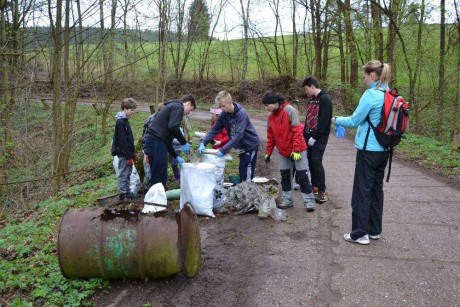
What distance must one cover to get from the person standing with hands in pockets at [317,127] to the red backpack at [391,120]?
1.42 metres

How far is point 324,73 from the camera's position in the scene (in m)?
22.0

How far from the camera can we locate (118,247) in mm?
3539

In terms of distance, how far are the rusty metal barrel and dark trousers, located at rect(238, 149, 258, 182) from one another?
115 inches

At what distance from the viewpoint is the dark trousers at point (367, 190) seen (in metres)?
4.19

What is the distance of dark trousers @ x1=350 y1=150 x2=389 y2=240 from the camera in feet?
13.7

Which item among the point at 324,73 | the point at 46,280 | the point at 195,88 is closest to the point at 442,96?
the point at 324,73

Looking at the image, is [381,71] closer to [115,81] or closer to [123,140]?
[123,140]

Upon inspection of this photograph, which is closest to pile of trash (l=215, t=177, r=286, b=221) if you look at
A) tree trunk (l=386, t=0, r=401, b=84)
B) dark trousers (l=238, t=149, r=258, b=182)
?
dark trousers (l=238, t=149, r=258, b=182)

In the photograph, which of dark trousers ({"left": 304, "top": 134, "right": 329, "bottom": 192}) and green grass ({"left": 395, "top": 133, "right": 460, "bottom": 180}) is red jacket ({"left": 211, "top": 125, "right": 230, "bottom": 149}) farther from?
green grass ({"left": 395, "top": 133, "right": 460, "bottom": 180})

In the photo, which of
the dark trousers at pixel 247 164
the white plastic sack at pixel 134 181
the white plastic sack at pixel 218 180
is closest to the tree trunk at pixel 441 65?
the dark trousers at pixel 247 164

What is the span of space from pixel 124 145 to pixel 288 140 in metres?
2.76

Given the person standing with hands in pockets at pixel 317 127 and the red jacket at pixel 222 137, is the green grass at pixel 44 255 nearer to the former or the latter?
the red jacket at pixel 222 137

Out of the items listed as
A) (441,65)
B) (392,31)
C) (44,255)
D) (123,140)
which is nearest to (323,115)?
(123,140)

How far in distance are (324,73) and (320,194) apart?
17268 millimetres
